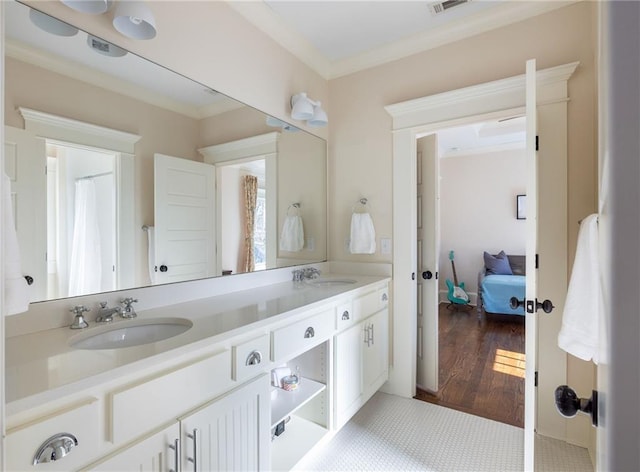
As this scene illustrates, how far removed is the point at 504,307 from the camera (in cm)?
408

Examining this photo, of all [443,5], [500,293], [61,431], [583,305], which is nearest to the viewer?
[61,431]

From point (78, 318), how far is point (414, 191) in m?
2.05

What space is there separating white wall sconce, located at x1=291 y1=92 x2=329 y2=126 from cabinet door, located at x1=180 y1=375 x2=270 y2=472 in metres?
1.66

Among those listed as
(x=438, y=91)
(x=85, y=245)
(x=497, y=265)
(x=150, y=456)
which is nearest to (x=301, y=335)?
(x=150, y=456)

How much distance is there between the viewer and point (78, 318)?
116cm

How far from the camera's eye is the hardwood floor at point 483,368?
7.32ft

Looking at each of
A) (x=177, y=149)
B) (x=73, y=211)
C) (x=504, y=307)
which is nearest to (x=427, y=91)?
(x=177, y=149)

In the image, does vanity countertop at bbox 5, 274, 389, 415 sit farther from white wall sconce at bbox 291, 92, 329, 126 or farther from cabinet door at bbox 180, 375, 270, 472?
white wall sconce at bbox 291, 92, 329, 126

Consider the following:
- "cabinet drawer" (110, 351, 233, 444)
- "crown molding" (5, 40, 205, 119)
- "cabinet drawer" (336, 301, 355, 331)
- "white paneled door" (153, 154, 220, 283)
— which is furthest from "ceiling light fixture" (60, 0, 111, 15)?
"cabinet drawer" (336, 301, 355, 331)

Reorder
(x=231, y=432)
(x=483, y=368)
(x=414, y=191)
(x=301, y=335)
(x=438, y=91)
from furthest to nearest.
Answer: (x=483, y=368) → (x=414, y=191) → (x=438, y=91) → (x=301, y=335) → (x=231, y=432)

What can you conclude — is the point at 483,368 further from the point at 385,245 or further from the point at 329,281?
the point at 329,281

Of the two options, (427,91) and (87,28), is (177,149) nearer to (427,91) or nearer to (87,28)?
(87,28)

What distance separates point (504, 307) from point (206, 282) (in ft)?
12.6

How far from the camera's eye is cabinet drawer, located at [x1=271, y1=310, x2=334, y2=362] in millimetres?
1336
